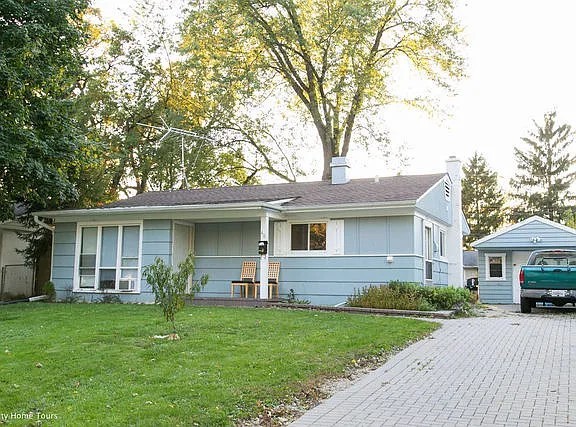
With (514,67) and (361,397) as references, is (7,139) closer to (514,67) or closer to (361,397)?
(361,397)

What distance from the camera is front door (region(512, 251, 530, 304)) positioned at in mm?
22469

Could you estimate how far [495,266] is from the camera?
2320 cm

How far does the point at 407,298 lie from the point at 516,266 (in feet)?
34.6

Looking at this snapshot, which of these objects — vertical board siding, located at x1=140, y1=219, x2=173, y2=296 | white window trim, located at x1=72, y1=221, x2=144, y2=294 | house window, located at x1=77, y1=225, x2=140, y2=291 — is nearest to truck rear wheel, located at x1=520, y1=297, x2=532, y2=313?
vertical board siding, located at x1=140, y1=219, x2=173, y2=296

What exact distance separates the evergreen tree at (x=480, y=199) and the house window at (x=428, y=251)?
35.0 metres

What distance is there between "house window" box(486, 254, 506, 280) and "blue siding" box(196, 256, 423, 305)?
840 centimetres

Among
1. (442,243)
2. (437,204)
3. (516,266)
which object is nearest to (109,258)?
(437,204)

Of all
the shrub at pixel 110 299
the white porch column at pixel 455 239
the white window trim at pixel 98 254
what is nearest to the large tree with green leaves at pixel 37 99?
the white window trim at pixel 98 254

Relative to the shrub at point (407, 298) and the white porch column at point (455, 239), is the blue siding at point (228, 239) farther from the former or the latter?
the white porch column at point (455, 239)

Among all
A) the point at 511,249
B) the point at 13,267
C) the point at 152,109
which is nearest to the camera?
the point at 13,267

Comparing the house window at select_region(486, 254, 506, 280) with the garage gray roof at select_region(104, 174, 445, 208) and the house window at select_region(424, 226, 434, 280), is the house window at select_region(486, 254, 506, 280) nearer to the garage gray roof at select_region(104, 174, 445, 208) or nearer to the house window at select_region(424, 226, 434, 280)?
the garage gray roof at select_region(104, 174, 445, 208)

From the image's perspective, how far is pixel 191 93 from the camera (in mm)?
31156

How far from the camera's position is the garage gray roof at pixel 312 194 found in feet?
53.4

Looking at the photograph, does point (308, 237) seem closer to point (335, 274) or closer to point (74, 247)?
point (335, 274)
